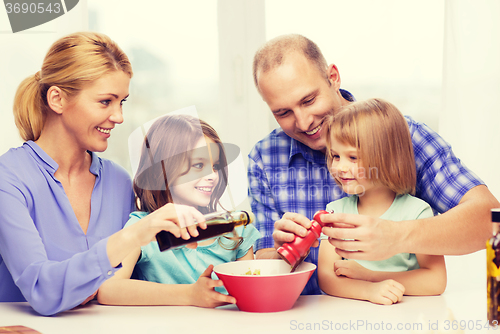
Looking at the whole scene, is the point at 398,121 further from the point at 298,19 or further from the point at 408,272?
the point at 298,19

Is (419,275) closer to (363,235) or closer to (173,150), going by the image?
(363,235)

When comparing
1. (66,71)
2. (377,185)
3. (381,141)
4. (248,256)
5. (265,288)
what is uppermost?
(66,71)

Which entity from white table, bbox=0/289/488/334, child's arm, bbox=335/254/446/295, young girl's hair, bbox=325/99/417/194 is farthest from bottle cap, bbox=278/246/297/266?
young girl's hair, bbox=325/99/417/194

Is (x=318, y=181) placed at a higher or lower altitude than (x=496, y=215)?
lower

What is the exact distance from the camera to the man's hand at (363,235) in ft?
2.97

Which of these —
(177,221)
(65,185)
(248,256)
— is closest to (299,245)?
(177,221)

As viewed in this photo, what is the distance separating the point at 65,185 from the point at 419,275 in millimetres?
903

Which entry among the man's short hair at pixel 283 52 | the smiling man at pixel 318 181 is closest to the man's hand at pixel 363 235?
the smiling man at pixel 318 181

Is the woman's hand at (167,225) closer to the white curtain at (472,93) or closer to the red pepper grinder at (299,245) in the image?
the red pepper grinder at (299,245)

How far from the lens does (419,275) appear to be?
3.35 feet

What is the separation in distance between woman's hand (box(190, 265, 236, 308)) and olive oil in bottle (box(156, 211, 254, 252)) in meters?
0.14

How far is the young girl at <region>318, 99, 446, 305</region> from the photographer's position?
1.03m

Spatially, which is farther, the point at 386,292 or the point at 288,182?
the point at 288,182

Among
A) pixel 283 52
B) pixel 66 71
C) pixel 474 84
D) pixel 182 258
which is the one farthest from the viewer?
pixel 474 84
